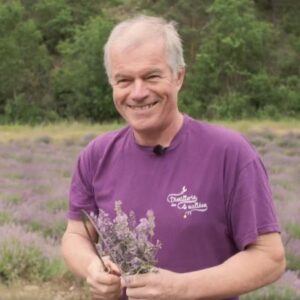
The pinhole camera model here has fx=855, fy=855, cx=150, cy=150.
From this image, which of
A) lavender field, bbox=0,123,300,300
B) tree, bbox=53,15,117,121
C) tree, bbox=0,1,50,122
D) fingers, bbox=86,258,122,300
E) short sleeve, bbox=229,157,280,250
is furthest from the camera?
tree, bbox=0,1,50,122

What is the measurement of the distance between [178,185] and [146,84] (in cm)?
40

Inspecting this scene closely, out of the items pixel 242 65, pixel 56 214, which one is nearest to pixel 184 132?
pixel 56 214

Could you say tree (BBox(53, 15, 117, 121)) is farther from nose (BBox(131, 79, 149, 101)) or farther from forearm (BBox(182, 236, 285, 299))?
forearm (BBox(182, 236, 285, 299))

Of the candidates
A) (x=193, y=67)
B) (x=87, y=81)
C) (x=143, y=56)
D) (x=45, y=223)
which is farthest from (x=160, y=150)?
(x=87, y=81)

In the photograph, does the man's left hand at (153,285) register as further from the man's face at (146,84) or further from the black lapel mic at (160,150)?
the man's face at (146,84)

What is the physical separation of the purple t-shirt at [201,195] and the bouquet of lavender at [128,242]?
273mm

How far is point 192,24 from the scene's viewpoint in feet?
208

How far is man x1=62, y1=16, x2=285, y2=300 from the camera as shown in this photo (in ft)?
9.87

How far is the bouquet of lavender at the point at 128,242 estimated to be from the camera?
9.00 feet

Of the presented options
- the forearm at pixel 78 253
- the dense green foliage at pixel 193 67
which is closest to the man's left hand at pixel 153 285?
the forearm at pixel 78 253

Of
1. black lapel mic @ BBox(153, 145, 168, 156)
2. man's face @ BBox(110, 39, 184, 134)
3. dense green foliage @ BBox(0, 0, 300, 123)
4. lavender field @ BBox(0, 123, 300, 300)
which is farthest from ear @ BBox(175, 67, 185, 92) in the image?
dense green foliage @ BBox(0, 0, 300, 123)

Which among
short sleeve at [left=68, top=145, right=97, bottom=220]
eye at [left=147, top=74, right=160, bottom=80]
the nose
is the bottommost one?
short sleeve at [left=68, top=145, right=97, bottom=220]

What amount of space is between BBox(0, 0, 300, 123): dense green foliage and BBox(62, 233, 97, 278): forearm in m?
48.9

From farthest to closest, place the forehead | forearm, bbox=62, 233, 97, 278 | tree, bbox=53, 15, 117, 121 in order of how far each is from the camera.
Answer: tree, bbox=53, 15, 117, 121
forearm, bbox=62, 233, 97, 278
the forehead
